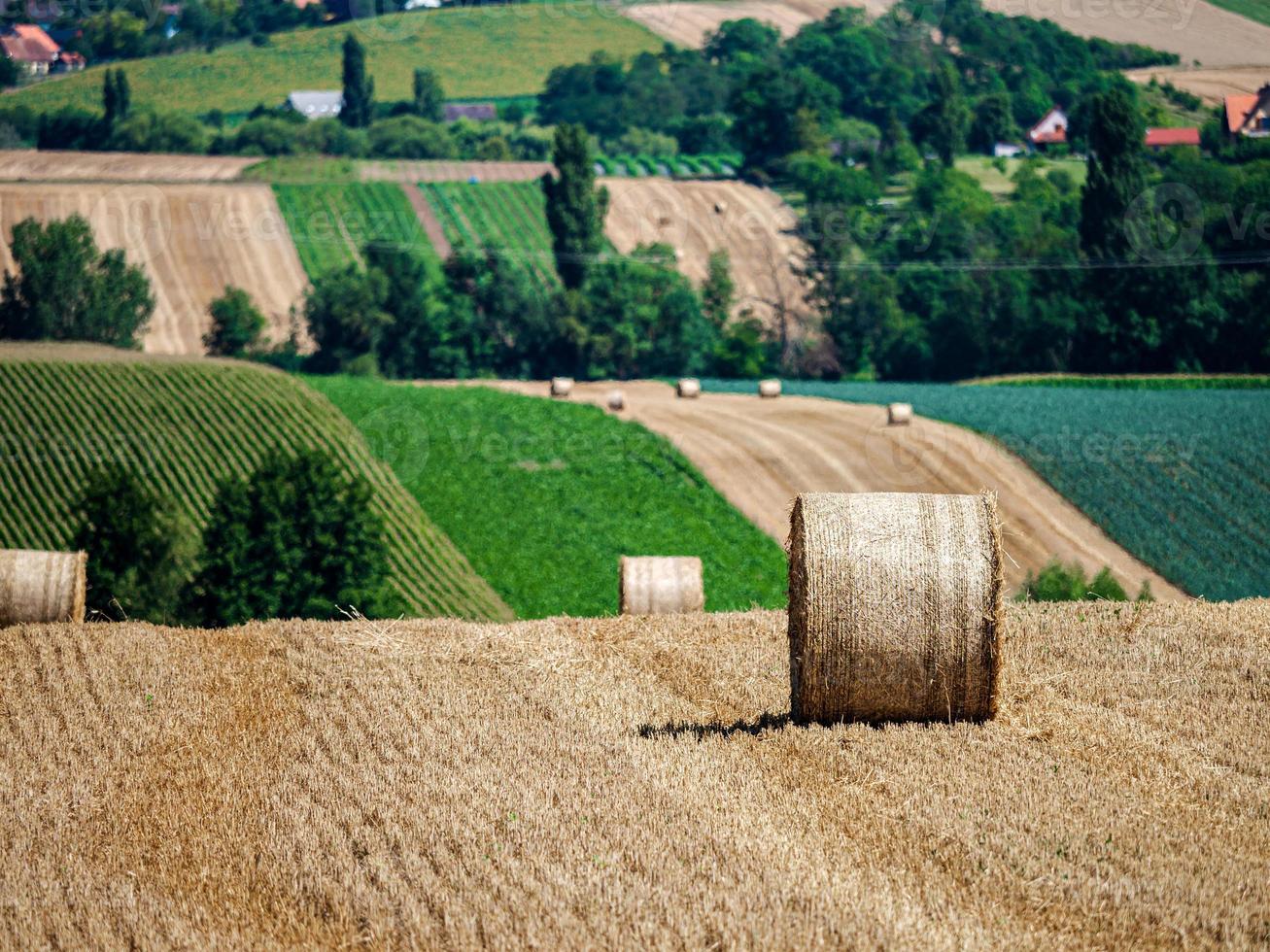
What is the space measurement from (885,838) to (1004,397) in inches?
2182

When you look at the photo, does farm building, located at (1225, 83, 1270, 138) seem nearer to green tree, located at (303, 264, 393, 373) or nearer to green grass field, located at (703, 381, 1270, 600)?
green grass field, located at (703, 381, 1270, 600)

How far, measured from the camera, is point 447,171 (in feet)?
422

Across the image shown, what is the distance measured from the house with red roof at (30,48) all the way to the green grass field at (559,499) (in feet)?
301

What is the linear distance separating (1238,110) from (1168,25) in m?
27.9

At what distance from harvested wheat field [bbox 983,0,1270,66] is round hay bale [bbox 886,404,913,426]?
50.3 m

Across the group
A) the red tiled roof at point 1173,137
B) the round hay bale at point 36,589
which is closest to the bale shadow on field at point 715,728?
the round hay bale at point 36,589

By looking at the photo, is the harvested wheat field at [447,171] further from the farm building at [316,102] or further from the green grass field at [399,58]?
the green grass field at [399,58]

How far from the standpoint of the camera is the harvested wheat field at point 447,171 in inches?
4944

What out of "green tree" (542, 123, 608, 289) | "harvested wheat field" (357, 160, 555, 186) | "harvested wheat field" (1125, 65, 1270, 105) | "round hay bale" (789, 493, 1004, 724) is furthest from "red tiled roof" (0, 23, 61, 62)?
"round hay bale" (789, 493, 1004, 724)

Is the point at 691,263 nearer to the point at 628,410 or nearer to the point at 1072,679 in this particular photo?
the point at 628,410

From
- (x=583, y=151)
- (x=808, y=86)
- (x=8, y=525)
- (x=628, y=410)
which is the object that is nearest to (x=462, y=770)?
(x=8, y=525)

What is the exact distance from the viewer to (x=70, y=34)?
15162 cm

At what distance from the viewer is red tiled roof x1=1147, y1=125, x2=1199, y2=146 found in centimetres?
8919

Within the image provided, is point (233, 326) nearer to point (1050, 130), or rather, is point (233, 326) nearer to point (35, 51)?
point (1050, 130)
